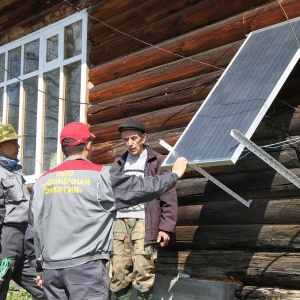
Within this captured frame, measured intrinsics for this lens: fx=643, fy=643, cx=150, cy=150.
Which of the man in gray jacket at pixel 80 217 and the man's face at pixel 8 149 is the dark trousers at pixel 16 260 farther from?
the man in gray jacket at pixel 80 217

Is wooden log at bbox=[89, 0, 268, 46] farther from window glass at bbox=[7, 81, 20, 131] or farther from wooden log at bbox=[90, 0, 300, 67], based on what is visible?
window glass at bbox=[7, 81, 20, 131]

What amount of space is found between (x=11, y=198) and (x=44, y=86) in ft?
11.5

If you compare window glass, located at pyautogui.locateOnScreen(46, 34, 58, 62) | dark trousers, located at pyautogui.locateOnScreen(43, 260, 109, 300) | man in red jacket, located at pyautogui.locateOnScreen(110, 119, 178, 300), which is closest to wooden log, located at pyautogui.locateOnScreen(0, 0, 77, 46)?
window glass, located at pyautogui.locateOnScreen(46, 34, 58, 62)

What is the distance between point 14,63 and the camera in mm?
9516

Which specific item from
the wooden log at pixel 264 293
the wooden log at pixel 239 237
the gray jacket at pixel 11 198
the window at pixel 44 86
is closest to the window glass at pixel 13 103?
the window at pixel 44 86

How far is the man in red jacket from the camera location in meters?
5.47

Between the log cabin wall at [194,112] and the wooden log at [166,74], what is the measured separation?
1 cm

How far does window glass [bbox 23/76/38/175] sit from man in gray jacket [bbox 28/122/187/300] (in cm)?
Answer: 478

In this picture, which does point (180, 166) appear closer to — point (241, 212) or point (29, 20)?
point (241, 212)

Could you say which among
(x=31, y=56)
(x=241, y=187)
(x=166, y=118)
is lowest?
(x=241, y=187)

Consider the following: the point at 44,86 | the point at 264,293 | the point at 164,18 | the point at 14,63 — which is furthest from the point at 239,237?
the point at 14,63

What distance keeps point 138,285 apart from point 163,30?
2862 mm

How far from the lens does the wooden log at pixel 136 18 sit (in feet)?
22.7

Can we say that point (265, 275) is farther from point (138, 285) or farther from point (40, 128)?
point (40, 128)
